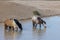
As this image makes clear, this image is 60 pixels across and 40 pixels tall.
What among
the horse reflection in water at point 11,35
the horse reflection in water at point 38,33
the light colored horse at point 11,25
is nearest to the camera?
the horse reflection in water at point 11,35

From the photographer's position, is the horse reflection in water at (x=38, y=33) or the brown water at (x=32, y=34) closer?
the brown water at (x=32, y=34)

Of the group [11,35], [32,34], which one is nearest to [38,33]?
[32,34]

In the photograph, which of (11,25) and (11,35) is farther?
(11,25)

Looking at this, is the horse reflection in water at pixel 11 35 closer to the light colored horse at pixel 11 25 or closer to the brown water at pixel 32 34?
the brown water at pixel 32 34

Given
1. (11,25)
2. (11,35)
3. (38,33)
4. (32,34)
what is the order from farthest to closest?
(11,25) → (38,33) → (32,34) → (11,35)

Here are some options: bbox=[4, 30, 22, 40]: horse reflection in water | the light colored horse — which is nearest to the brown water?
bbox=[4, 30, 22, 40]: horse reflection in water

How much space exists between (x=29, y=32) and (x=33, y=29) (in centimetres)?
66

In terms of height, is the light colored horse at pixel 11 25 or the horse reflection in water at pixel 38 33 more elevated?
the light colored horse at pixel 11 25

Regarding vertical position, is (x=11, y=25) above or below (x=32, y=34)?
above

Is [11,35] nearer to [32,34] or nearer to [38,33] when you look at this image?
[32,34]

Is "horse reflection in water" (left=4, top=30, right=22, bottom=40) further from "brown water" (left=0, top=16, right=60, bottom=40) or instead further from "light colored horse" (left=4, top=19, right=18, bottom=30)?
"light colored horse" (left=4, top=19, right=18, bottom=30)

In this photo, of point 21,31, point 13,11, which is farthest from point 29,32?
point 13,11

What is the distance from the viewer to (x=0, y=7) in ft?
→ 58.0

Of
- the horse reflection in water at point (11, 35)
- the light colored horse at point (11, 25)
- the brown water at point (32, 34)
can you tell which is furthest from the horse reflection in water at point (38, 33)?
the light colored horse at point (11, 25)
